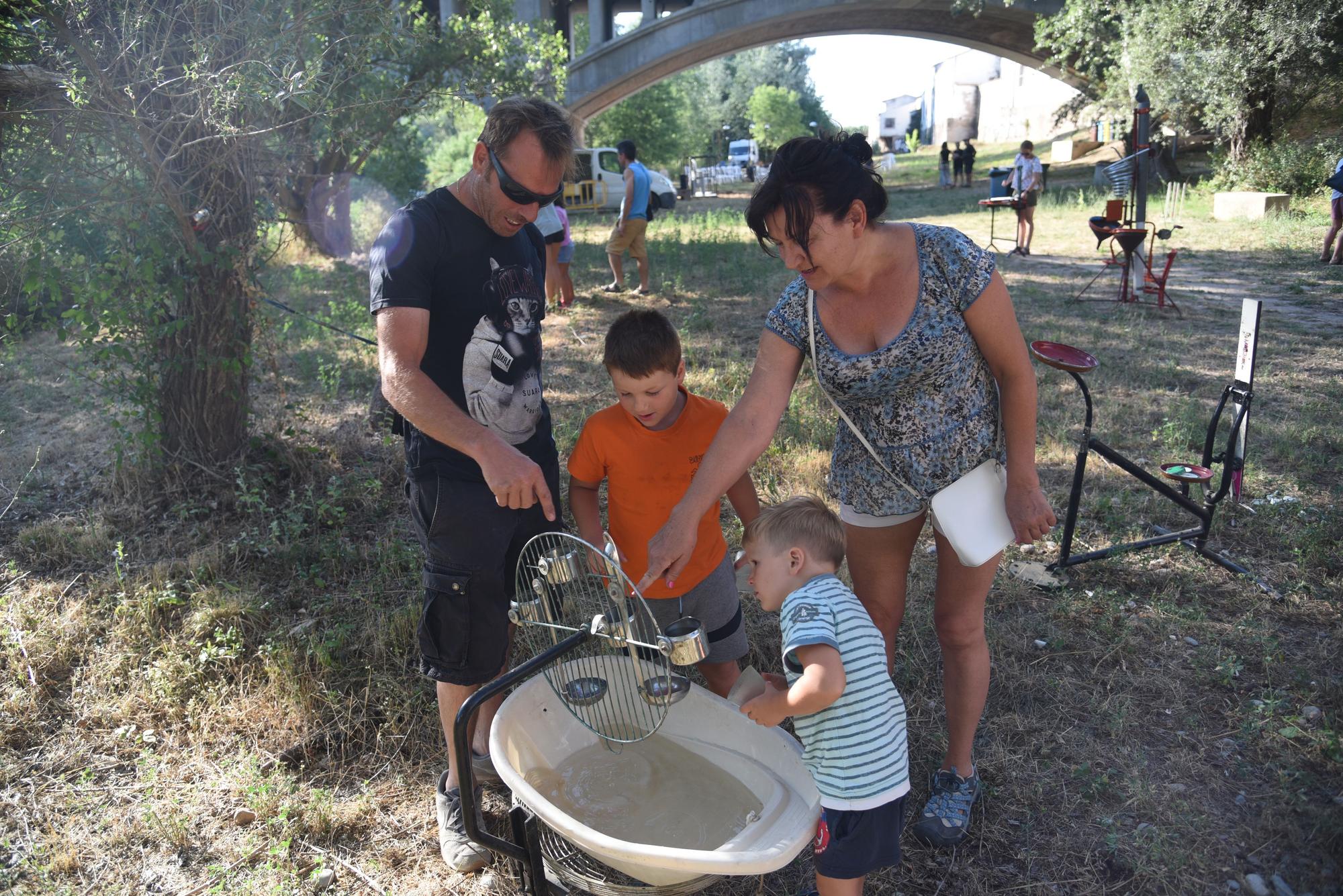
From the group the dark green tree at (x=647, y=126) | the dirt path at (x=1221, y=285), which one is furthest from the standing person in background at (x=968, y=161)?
the dirt path at (x=1221, y=285)

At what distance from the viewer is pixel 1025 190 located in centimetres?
1348

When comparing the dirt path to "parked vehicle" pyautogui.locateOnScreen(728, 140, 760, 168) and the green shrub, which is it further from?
"parked vehicle" pyautogui.locateOnScreen(728, 140, 760, 168)

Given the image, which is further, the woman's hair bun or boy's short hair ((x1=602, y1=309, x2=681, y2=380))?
boy's short hair ((x1=602, y1=309, x2=681, y2=380))

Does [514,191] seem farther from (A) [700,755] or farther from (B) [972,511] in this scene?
(A) [700,755]

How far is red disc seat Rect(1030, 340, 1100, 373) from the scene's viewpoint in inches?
117

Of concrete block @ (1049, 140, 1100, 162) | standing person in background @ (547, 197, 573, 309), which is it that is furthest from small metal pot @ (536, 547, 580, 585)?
concrete block @ (1049, 140, 1100, 162)

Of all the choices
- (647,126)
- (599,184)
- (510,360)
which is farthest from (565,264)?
(647,126)

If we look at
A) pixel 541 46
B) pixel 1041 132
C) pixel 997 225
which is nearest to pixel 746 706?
pixel 541 46

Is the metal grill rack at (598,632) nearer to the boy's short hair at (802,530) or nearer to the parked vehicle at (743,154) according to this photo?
the boy's short hair at (802,530)

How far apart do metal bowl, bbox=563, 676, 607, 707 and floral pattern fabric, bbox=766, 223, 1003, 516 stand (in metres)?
0.86

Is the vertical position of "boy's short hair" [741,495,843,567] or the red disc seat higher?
the red disc seat

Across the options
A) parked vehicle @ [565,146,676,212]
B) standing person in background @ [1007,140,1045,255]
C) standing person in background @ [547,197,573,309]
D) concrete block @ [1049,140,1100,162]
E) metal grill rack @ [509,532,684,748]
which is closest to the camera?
metal grill rack @ [509,532,684,748]

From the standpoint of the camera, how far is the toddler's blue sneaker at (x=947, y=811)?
→ 8.05 feet

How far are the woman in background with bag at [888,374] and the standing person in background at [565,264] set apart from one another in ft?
21.2
